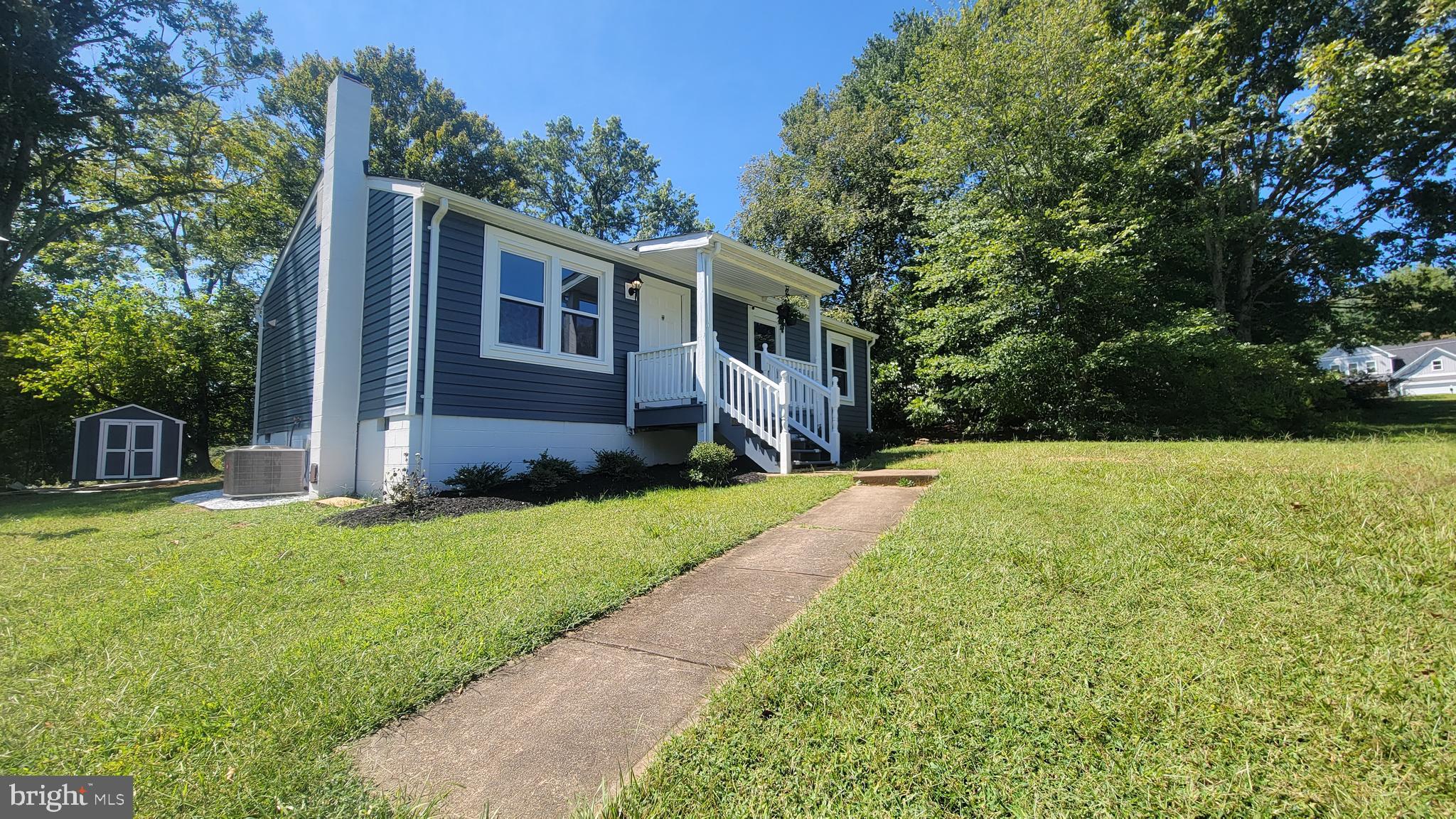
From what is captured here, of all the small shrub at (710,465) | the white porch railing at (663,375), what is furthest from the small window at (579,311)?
the small shrub at (710,465)

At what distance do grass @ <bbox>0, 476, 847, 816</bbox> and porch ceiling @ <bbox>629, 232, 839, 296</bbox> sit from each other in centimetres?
438

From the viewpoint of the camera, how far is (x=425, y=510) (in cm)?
566

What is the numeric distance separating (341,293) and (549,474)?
4344 mm

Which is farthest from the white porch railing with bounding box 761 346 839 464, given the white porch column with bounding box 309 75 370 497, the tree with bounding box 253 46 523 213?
the tree with bounding box 253 46 523 213

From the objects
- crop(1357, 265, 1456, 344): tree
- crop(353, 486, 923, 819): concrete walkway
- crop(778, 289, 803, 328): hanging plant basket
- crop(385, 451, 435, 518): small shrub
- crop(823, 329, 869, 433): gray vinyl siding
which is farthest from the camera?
crop(823, 329, 869, 433): gray vinyl siding

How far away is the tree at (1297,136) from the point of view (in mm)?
10367

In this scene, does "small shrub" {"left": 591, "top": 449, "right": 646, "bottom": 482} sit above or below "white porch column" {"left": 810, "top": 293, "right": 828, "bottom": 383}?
below

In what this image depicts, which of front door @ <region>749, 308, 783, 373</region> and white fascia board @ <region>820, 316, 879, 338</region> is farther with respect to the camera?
white fascia board @ <region>820, 316, 879, 338</region>

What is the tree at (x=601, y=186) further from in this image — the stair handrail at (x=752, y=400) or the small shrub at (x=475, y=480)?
the small shrub at (x=475, y=480)

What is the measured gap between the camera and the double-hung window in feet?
46.6

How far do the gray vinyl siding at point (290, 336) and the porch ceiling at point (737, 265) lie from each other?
17.8 feet

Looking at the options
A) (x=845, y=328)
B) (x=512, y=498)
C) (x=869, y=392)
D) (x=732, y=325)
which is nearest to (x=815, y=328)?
(x=732, y=325)

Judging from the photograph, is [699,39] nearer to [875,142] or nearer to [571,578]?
[875,142]

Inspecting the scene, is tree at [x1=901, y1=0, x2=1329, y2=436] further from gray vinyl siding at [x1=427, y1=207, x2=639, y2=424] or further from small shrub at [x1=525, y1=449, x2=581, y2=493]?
small shrub at [x1=525, y1=449, x2=581, y2=493]
